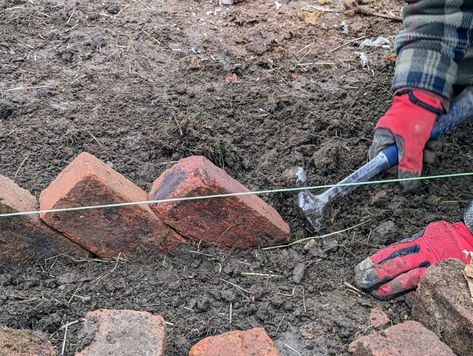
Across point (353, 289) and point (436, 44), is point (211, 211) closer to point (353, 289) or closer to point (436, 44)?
point (353, 289)

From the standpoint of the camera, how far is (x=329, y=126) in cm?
329

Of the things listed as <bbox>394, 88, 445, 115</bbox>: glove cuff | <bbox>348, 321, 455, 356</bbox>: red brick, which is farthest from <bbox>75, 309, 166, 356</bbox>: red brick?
<bbox>394, 88, 445, 115</bbox>: glove cuff

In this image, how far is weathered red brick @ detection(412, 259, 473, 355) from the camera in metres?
2.25

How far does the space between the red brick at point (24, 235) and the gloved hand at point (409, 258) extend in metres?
1.16

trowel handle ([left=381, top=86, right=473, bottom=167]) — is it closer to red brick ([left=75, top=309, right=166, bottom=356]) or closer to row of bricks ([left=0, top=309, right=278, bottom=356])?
row of bricks ([left=0, top=309, right=278, bottom=356])

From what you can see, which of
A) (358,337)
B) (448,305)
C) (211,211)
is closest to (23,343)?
(211,211)

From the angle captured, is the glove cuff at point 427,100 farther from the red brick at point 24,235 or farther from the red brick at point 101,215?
the red brick at point 24,235

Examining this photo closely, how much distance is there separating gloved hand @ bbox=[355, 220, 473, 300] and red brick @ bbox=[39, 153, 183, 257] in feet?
2.62

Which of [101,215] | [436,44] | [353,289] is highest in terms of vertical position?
[436,44]

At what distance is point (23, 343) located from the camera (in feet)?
6.61

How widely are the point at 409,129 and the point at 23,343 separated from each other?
1971 millimetres

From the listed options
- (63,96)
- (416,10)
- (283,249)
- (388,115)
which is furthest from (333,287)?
(63,96)

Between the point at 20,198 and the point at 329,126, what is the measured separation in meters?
1.60

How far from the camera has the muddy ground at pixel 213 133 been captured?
2.38 meters
